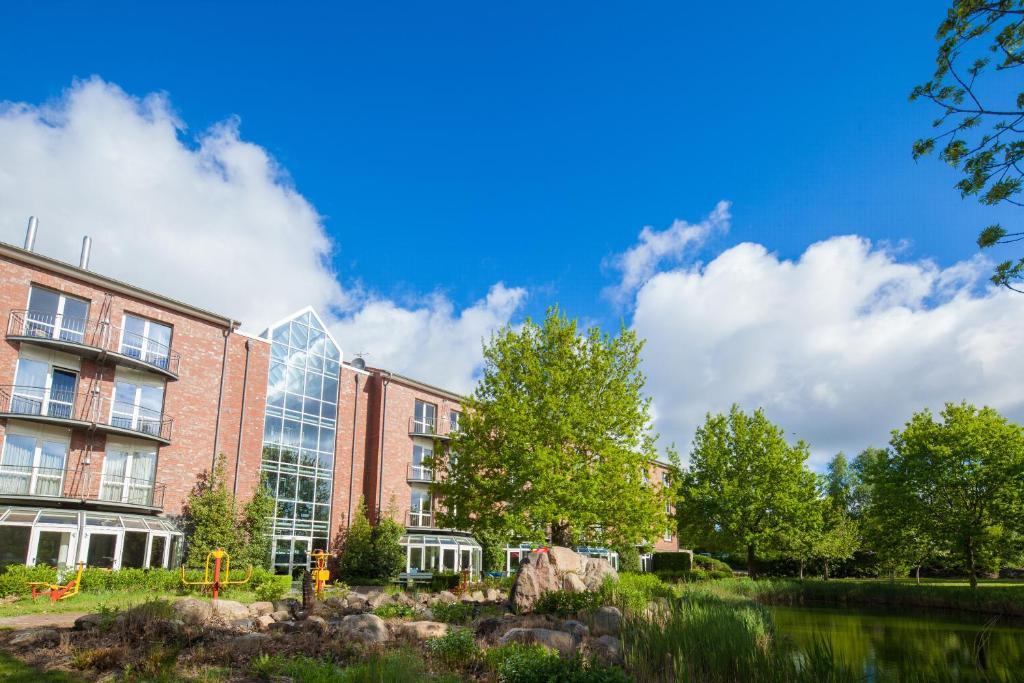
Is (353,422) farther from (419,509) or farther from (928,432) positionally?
(928,432)

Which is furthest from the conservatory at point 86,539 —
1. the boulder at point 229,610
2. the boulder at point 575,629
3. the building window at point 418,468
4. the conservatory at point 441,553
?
the boulder at point 575,629

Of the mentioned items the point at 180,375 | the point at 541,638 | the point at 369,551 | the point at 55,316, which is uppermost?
the point at 55,316

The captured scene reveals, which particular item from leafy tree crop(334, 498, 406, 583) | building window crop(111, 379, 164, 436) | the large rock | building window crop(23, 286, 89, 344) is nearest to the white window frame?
building window crop(111, 379, 164, 436)

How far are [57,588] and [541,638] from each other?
13395 mm

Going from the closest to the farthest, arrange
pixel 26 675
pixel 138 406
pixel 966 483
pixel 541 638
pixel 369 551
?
1. pixel 26 675
2. pixel 541 638
3. pixel 138 406
4. pixel 966 483
5. pixel 369 551

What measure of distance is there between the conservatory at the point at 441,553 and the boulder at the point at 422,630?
2023 cm

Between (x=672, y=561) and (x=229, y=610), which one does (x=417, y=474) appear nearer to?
(x=672, y=561)

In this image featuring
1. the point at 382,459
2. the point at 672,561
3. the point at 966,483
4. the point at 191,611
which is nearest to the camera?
the point at 191,611

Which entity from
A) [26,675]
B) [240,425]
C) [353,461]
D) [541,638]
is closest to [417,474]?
[353,461]

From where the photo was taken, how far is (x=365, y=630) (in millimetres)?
10102

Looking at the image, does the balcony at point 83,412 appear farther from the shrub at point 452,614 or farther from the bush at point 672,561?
the bush at point 672,561

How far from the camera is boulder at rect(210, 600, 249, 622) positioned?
39.0ft

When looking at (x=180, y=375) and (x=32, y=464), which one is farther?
(x=180, y=375)

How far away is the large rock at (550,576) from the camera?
1446 centimetres
